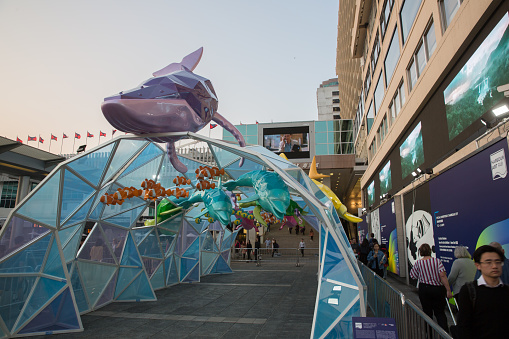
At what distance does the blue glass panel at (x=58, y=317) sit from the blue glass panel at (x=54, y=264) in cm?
44

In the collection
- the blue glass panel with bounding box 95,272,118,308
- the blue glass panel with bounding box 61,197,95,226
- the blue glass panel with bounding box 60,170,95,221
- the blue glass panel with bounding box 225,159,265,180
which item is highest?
the blue glass panel with bounding box 225,159,265,180

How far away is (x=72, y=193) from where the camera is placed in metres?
7.92

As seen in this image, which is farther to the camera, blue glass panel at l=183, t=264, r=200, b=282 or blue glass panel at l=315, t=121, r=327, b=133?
blue glass panel at l=315, t=121, r=327, b=133

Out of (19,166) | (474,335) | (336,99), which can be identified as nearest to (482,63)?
(474,335)

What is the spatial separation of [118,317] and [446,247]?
8666 millimetres

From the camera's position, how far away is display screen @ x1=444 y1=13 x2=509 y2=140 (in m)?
6.78

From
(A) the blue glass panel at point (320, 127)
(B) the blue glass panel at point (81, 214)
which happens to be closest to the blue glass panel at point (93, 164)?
(B) the blue glass panel at point (81, 214)

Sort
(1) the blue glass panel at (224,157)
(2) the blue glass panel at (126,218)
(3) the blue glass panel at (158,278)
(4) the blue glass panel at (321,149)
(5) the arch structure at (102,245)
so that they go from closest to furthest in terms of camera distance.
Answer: (5) the arch structure at (102,245) → (2) the blue glass panel at (126,218) → (1) the blue glass panel at (224,157) → (3) the blue glass panel at (158,278) → (4) the blue glass panel at (321,149)

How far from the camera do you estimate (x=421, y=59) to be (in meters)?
12.6

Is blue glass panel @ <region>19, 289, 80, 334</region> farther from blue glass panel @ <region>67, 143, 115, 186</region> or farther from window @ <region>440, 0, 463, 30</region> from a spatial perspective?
window @ <region>440, 0, 463, 30</region>

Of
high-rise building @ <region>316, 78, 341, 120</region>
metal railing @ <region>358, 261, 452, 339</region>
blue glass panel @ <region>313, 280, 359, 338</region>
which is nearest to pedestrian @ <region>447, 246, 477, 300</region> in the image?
metal railing @ <region>358, 261, 452, 339</region>

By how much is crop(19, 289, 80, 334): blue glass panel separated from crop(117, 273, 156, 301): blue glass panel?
3066 mm

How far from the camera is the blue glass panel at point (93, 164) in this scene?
772 cm

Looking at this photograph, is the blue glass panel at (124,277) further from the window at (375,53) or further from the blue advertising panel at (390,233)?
the window at (375,53)
